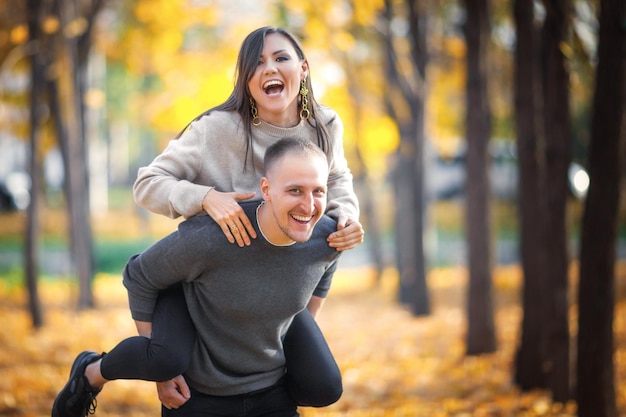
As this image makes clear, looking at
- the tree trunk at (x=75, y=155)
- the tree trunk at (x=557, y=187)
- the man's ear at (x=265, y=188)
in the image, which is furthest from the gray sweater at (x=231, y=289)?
the tree trunk at (x=75, y=155)

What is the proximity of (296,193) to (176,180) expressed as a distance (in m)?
0.54

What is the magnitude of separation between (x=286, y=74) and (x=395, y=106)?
9.92 m

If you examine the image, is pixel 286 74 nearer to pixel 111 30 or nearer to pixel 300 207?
pixel 300 207

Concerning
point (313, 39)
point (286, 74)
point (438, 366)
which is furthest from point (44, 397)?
point (313, 39)

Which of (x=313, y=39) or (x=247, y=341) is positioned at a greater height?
(x=313, y=39)

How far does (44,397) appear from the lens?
6801 mm

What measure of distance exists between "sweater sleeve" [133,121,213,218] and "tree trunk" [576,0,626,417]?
297cm

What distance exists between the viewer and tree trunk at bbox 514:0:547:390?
24.0 ft

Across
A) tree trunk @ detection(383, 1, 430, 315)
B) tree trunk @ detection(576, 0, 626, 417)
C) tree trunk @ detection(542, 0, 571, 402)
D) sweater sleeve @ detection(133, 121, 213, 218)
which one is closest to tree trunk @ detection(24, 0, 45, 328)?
tree trunk @ detection(383, 1, 430, 315)

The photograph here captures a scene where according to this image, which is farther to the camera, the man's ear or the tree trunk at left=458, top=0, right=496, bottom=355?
the tree trunk at left=458, top=0, right=496, bottom=355

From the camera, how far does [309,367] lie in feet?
11.3

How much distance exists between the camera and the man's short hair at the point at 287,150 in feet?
10.1

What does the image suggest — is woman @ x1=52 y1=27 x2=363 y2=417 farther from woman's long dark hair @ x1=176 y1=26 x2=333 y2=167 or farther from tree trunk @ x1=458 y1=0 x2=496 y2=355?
tree trunk @ x1=458 y1=0 x2=496 y2=355

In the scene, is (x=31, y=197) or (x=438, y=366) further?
(x=31, y=197)
